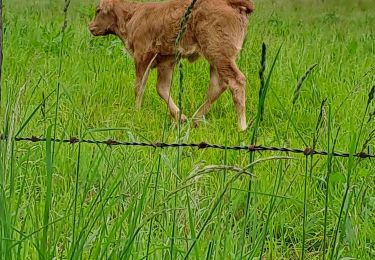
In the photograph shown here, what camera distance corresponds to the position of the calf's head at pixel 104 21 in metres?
9.30

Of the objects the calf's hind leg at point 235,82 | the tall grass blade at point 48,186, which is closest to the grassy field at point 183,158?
the tall grass blade at point 48,186

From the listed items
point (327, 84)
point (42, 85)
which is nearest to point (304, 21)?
point (327, 84)

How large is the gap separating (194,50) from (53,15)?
6025 millimetres

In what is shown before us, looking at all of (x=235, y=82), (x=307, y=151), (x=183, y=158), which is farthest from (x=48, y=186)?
(x=235, y=82)

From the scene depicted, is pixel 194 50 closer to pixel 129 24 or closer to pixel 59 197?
pixel 129 24

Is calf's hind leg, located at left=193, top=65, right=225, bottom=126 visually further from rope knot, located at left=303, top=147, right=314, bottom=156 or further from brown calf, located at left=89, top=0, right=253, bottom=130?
rope knot, located at left=303, top=147, right=314, bottom=156

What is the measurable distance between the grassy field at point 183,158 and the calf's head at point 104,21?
0.88ft

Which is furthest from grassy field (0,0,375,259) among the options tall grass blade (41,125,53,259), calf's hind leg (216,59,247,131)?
calf's hind leg (216,59,247,131)

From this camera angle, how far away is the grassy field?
2.74 metres

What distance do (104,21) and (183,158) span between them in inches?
160

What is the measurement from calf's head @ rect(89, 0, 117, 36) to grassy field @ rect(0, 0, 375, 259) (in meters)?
0.27

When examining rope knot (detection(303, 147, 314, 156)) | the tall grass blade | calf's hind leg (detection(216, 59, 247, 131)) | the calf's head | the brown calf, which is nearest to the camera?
the tall grass blade

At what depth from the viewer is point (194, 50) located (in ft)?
26.3

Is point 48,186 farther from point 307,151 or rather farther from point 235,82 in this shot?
point 235,82
